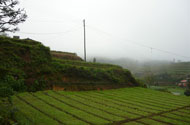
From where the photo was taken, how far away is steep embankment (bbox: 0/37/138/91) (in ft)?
48.8

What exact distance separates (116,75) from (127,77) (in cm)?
288

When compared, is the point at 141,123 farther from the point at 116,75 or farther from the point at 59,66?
the point at 116,75

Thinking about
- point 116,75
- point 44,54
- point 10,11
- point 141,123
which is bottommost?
point 141,123

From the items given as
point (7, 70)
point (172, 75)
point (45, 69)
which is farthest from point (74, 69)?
point (172, 75)

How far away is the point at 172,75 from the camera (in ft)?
276

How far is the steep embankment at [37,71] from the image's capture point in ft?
48.8

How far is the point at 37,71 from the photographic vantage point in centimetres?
1673

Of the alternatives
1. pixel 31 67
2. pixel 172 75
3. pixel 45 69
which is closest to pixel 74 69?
pixel 45 69

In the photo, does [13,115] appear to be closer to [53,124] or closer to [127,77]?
[53,124]

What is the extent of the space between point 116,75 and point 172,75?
231 feet

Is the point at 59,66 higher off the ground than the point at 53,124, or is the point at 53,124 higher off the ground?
the point at 59,66

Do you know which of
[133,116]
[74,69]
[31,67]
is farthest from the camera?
[74,69]

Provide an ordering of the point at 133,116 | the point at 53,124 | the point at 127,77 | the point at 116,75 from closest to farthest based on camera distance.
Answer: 1. the point at 53,124
2. the point at 133,116
3. the point at 116,75
4. the point at 127,77

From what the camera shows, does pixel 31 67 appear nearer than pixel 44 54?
Yes
